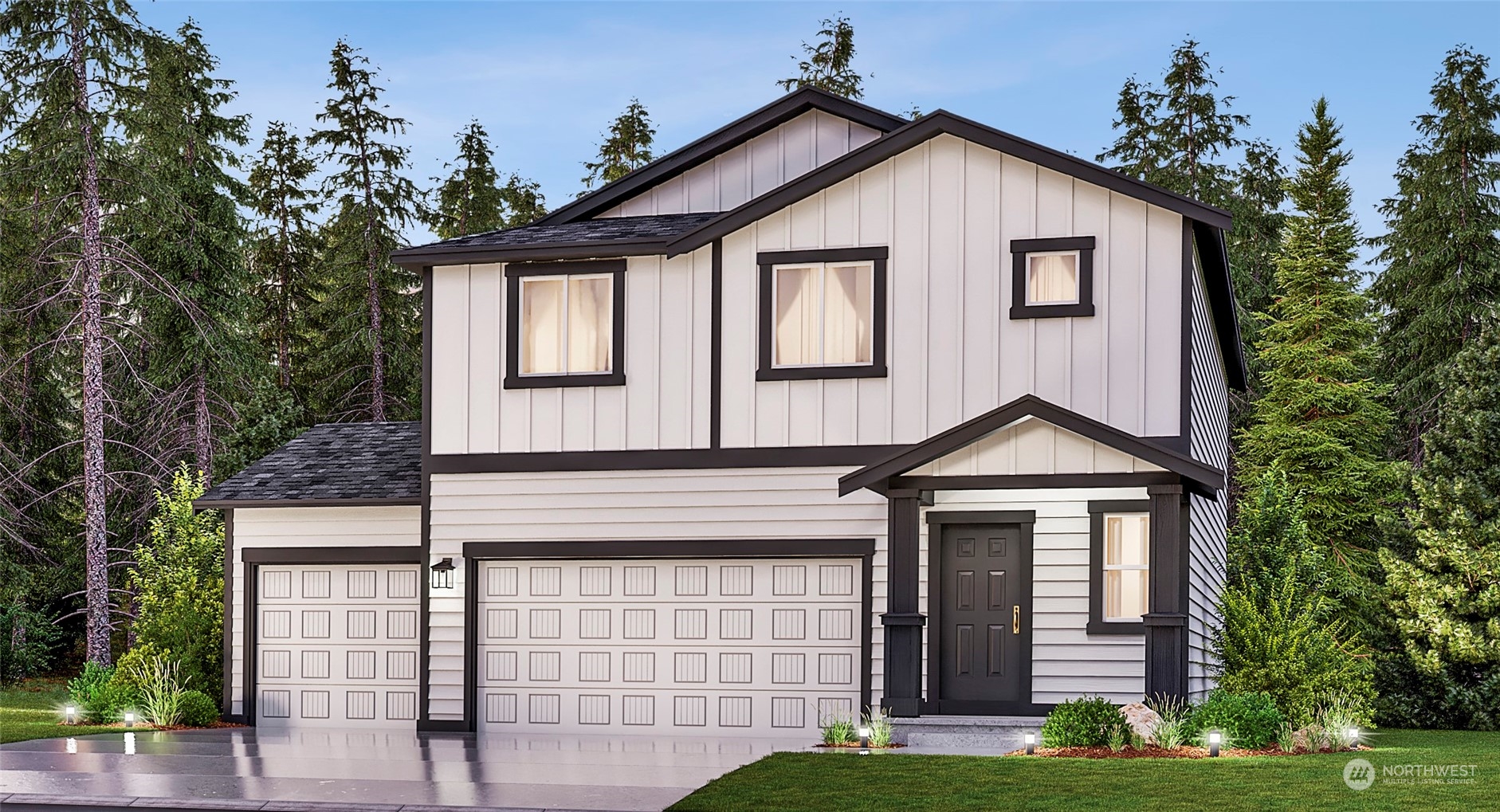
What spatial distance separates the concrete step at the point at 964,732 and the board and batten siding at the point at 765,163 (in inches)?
328

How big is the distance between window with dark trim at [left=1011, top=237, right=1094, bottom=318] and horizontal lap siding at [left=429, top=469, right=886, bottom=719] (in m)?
2.82

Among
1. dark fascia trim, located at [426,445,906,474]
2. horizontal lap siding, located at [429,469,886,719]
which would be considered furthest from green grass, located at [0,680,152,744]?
dark fascia trim, located at [426,445,906,474]

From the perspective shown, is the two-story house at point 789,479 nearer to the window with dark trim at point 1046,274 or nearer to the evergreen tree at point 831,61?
the window with dark trim at point 1046,274

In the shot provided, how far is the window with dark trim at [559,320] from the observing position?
19.7m

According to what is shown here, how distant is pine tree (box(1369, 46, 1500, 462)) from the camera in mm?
36875

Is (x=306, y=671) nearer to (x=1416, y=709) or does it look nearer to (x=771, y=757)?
(x=771, y=757)

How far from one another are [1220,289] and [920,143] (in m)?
4.89

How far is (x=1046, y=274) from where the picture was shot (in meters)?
18.6

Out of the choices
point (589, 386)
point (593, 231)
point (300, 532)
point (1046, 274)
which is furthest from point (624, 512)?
point (1046, 274)

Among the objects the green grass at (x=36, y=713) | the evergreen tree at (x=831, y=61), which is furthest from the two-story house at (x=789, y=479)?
the evergreen tree at (x=831, y=61)

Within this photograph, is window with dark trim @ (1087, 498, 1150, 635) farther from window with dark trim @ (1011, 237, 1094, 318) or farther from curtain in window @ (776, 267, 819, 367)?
curtain in window @ (776, 267, 819, 367)

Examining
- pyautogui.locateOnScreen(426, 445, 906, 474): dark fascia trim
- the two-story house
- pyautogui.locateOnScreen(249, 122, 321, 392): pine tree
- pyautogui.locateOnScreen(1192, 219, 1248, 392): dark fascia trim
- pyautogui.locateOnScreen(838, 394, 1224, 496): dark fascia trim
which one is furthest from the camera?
pyautogui.locateOnScreen(249, 122, 321, 392): pine tree

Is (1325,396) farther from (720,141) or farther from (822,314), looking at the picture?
(822,314)

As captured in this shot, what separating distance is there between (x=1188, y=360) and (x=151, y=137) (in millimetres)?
22076
